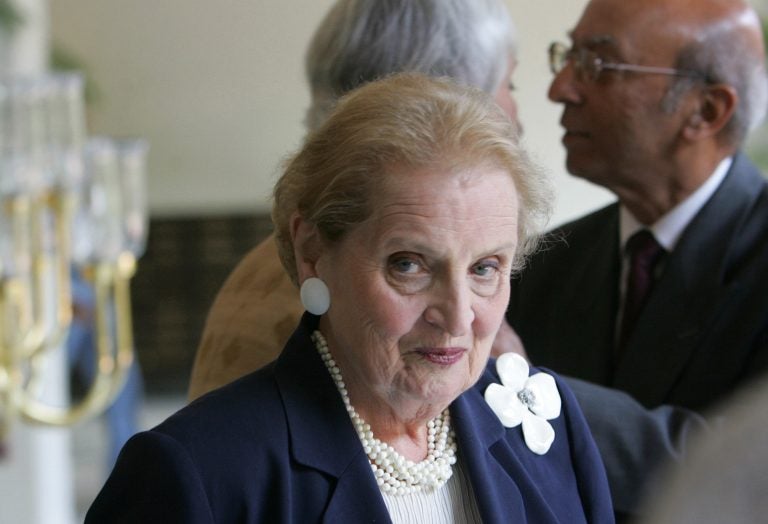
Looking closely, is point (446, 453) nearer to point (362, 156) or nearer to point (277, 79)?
point (362, 156)

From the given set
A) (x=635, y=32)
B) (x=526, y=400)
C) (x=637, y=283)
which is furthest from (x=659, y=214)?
(x=526, y=400)

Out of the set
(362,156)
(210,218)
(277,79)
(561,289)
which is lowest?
(210,218)

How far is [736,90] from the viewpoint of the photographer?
2.69 m

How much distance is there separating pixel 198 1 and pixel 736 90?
7.33 meters

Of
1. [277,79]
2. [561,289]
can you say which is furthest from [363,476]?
[277,79]

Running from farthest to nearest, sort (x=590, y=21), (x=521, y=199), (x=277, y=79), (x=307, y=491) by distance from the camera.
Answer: (x=277, y=79)
(x=590, y=21)
(x=521, y=199)
(x=307, y=491)

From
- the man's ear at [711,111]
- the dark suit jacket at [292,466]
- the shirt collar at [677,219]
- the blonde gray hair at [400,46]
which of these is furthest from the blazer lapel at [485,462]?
the man's ear at [711,111]

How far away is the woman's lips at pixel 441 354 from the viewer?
1.41 meters

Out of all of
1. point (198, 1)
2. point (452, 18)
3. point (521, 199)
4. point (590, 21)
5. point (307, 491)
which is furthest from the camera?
point (198, 1)

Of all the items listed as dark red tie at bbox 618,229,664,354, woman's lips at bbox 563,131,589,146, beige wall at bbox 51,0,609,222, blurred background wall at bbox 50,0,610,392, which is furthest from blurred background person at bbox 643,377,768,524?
blurred background wall at bbox 50,0,610,392

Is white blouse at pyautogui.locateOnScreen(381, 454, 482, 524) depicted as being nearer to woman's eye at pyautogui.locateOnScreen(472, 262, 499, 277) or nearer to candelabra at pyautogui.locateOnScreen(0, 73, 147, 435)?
woman's eye at pyautogui.locateOnScreen(472, 262, 499, 277)

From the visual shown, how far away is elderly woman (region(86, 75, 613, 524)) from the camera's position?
4.39ft

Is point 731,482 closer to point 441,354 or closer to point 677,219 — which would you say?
point 441,354

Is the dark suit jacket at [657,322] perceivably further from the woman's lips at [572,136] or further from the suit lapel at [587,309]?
the woman's lips at [572,136]
